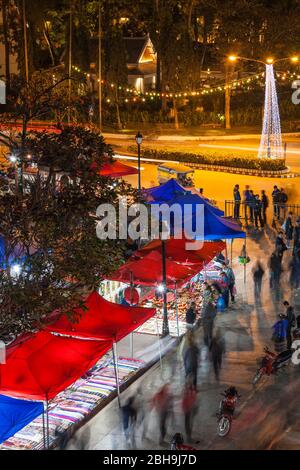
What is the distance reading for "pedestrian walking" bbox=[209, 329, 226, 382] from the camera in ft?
→ 58.7

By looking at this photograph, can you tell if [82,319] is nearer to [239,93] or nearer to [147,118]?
[147,118]

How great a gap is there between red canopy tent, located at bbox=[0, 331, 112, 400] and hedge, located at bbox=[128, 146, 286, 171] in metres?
24.3

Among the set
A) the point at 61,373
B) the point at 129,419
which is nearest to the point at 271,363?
the point at 129,419

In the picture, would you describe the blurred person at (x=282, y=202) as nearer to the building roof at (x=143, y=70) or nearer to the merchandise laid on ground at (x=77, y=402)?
the merchandise laid on ground at (x=77, y=402)

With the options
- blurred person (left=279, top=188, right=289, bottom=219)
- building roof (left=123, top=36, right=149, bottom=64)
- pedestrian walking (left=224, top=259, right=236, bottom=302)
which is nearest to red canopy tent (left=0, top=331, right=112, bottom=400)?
pedestrian walking (left=224, top=259, right=236, bottom=302)

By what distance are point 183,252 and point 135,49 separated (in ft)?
157

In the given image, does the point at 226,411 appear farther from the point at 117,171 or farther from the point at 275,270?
the point at 117,171

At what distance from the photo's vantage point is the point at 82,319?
669 inches

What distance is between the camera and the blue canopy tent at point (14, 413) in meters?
13.4

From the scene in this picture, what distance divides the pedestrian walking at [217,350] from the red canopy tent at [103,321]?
1.93 metres

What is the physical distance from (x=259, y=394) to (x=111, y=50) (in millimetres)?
40293

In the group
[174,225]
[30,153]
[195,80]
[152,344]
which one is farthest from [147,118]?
[30,153]

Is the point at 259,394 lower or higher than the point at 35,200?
lower

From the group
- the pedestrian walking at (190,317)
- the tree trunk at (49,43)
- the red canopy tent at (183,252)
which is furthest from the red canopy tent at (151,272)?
the tree trunk at (49,43)
